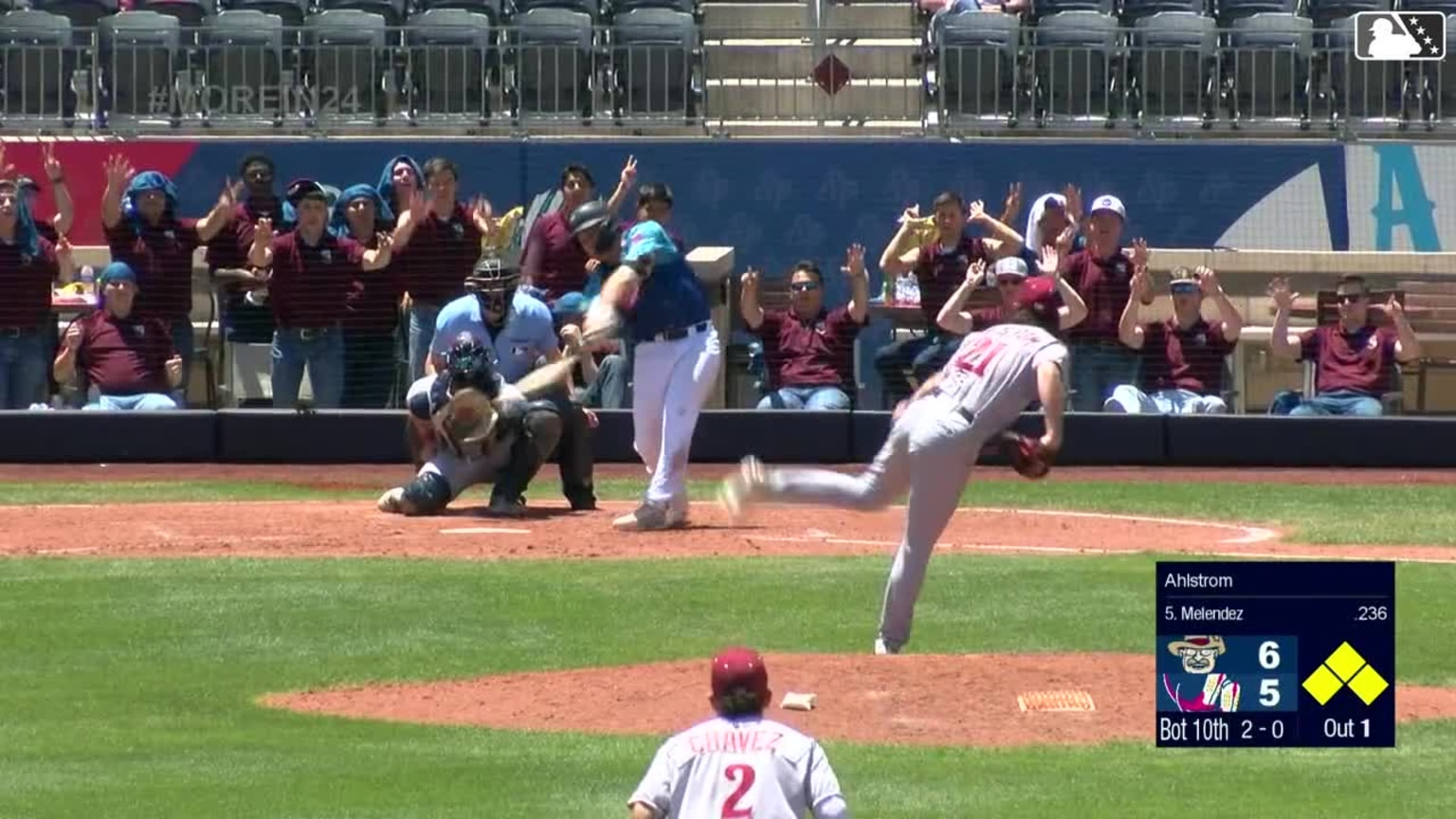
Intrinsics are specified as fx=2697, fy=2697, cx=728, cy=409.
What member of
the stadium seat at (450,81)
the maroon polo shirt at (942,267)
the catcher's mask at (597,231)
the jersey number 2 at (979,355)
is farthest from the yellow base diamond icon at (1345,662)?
the stadium seat at (450,81)

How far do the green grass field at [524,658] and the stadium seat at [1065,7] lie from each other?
23.7ft

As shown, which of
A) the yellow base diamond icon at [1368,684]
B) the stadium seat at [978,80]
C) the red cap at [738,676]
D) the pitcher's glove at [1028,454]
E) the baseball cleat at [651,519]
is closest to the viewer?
the red cap at [738,676]

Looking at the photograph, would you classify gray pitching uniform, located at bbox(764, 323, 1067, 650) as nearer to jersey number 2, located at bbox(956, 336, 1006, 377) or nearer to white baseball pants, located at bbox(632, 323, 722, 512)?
jersey number 2, located at bbox(956, 336, 1006, 377)

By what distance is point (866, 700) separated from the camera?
10.8 meters

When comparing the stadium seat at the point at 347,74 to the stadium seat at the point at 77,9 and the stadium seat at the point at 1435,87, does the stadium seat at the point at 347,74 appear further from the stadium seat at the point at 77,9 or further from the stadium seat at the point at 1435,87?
the stadium seat at the point at 1435,87

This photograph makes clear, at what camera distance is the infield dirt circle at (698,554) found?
10.6 m

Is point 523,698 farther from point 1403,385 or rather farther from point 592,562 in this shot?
point 1403,385

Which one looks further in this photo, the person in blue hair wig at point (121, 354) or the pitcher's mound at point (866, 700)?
the person in blue hair wig at point (121, 354)

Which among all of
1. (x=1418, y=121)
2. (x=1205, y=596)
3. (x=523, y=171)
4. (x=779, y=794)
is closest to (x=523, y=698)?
(x=1205, y=596)

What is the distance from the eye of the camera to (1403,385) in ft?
65.2

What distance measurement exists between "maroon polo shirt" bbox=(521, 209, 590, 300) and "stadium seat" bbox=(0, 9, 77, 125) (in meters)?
5.25

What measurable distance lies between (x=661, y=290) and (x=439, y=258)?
5.07 meters

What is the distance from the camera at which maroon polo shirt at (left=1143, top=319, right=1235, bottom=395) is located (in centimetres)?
1936

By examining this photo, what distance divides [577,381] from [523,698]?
28.1ft
